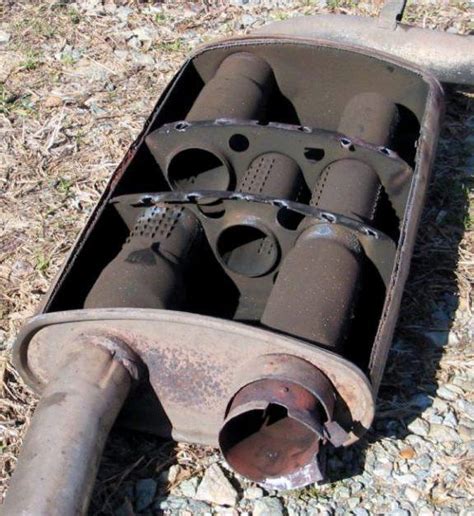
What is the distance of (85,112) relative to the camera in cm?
439

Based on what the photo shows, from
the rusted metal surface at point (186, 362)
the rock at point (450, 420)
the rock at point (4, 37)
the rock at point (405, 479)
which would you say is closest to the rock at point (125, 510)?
the rusted metal surface at point (186, 362)

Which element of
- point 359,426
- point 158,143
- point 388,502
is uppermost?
point 158,143

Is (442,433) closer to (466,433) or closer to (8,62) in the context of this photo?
(466,433)

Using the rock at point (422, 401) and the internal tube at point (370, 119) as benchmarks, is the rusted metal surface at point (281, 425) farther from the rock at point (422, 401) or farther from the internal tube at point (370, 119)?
the internal tube at point (370, 119)

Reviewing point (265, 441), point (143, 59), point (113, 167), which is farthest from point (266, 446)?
point (143, 59)

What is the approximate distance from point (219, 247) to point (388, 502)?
3.17 ft

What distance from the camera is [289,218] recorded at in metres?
3.12

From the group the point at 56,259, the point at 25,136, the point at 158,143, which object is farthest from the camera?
the point at 25,136

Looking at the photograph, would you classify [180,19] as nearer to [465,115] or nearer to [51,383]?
[465,115]

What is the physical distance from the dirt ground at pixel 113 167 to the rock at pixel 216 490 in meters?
0.04

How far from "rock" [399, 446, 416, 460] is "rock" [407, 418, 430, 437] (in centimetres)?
7

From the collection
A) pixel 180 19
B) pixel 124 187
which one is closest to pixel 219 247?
pixel 124 187

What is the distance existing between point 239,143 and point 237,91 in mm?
286

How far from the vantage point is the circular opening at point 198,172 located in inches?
137
